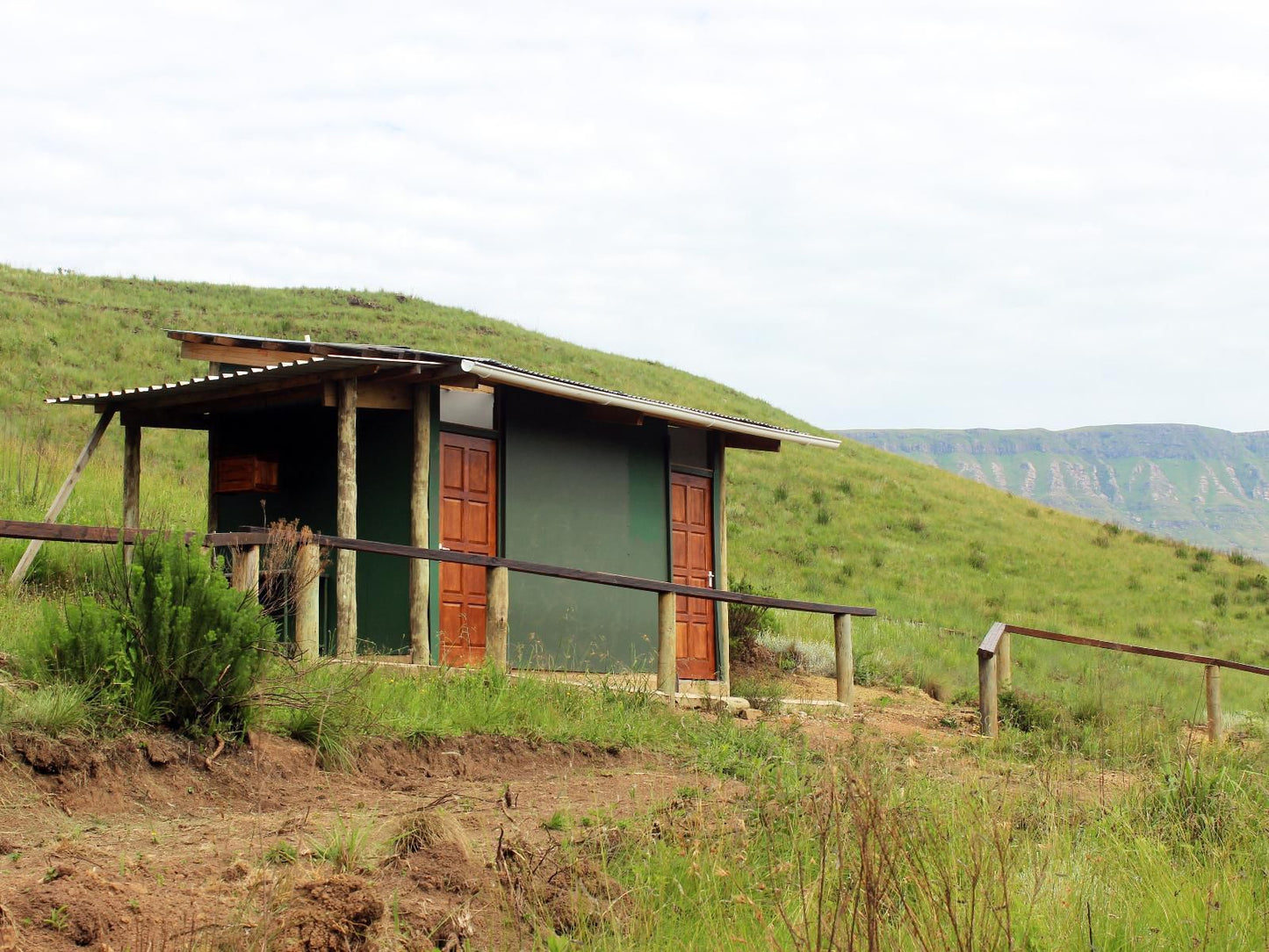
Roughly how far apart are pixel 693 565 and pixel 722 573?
1.26ft

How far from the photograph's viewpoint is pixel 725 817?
5.45m

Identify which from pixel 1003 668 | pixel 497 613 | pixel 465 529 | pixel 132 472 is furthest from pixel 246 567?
pixel 1003 668

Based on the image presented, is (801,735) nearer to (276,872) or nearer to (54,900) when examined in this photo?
(276,872)

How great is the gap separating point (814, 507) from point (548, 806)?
2642cm

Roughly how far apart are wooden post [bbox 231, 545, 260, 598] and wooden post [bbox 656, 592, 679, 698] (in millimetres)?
3679

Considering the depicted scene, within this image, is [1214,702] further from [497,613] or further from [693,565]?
[497,613]

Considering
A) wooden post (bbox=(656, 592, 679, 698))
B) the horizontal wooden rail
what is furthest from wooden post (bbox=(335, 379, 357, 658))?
wooden post (bbox=(656, 592, 679, 698))

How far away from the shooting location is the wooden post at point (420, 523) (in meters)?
10.5

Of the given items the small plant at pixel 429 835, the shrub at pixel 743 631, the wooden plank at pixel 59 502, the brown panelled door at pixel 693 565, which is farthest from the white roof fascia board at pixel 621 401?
the small plant at pixel 429 835

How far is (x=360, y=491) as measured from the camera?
11.9m

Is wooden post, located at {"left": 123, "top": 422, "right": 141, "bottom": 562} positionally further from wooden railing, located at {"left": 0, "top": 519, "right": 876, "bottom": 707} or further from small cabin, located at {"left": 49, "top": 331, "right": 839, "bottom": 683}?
wooden railing, located at {"left": 0, "top": 519, "right": 876, "bottom": 707}

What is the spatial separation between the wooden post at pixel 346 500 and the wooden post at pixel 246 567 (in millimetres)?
3125

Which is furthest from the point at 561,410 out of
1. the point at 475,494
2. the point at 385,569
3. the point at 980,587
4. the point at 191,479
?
the point at 980,587

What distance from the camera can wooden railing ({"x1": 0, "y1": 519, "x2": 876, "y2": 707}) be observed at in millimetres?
6270
